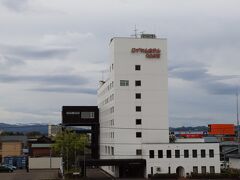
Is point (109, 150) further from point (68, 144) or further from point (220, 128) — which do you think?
point (220, 128)

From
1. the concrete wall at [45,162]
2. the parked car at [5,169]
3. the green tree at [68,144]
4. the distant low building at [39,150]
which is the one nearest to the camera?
the parked car at [5,169]

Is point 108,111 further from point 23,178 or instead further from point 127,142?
point 23,178

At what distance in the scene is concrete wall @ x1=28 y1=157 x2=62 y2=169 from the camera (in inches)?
3930

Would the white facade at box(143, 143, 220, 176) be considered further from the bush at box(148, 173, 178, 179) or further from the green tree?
the green tree

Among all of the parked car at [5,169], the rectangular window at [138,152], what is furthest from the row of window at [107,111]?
the parked car at [5,169]

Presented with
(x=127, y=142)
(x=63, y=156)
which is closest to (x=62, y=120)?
(x=63, y=156)

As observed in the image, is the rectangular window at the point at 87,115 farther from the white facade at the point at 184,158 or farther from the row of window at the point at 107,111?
the white facade at the point at 184,158

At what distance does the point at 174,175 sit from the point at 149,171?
4.33 meters

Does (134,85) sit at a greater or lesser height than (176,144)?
greater

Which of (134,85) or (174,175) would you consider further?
(134,85)

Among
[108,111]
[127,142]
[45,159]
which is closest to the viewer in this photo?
[127,142]

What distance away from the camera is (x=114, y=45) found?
79.6 meters

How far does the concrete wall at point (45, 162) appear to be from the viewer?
99.8 m

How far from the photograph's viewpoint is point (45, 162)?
101 m
